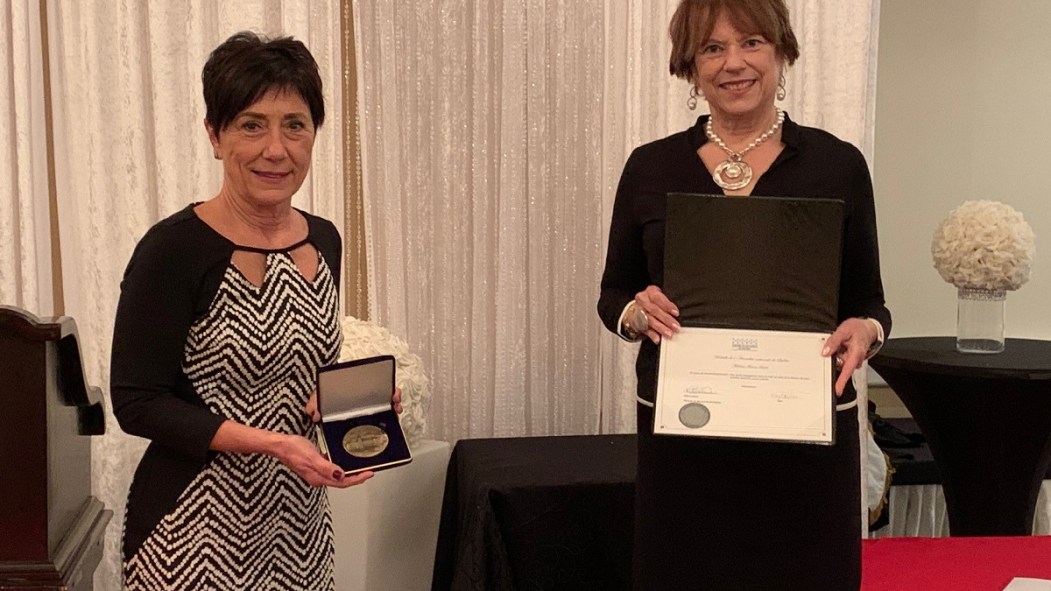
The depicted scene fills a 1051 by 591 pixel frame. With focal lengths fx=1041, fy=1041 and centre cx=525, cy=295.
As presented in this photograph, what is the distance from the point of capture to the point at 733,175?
1810 millimetres

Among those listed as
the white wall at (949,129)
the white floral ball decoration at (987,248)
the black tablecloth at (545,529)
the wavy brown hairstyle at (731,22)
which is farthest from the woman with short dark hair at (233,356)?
the white wall at (949,129)

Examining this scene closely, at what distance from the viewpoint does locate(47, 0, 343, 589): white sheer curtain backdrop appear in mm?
2867

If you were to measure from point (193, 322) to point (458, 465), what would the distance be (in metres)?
1.46

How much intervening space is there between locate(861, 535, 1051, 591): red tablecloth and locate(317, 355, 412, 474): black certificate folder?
4.58ft

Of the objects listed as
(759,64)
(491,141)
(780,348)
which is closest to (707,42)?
(759,64)

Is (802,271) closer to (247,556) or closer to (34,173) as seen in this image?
(247,556)

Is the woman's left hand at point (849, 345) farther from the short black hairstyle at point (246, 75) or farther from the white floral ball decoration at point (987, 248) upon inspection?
the white floral ball decoration at point (987, 248)

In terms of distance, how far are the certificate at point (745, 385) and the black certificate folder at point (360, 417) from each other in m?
0.43

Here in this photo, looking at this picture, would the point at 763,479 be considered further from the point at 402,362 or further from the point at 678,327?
the point at 402,362

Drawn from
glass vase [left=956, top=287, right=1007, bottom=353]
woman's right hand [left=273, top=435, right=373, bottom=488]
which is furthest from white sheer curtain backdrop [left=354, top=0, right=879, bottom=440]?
woman's right hand [left=273, top=435, right=373, bottom=488]

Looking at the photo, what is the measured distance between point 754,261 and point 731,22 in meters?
0.41

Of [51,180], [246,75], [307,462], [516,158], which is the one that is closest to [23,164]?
[51,180]

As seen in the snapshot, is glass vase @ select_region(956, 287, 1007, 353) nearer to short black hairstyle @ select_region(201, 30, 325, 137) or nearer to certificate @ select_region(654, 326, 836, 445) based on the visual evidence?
certificate @ select_region(654, 326, 836, 445)

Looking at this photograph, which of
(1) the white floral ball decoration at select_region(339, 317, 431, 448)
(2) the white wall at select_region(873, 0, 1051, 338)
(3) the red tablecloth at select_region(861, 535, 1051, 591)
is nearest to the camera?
(3) the red tablecloth at select_region(861, 535, 1051, 591)
